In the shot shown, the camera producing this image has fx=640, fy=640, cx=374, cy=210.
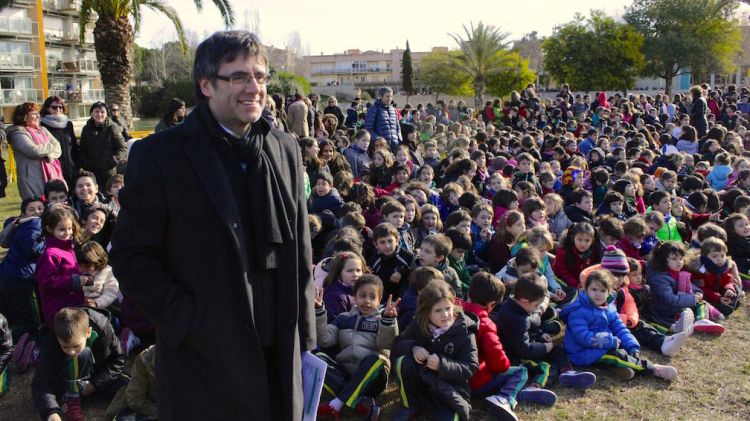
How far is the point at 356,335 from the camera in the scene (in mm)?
4605

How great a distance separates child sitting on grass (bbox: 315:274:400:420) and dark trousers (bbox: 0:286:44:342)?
94.6 inches

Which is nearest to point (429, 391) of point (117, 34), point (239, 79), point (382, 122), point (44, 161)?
point (239, 79)

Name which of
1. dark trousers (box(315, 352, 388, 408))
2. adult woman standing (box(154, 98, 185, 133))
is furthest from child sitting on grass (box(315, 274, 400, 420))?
adult woman standing (box(154, 98, 185, 133))

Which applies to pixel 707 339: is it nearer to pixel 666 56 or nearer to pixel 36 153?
Result: pixel 36 153

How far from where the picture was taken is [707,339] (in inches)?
217

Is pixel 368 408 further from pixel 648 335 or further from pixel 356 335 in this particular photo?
pixel 648 335

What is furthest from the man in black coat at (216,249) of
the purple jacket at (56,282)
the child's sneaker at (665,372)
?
the child's sneaker at (665,372)

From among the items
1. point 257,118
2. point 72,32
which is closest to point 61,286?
point 257,118

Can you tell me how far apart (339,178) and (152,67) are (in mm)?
50011

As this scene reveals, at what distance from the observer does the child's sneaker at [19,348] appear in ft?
16.1

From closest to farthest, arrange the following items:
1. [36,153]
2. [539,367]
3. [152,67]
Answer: [539,367]
[36,153]
[152,67]

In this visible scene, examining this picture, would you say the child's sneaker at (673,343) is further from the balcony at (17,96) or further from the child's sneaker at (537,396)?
the balcony at (17,96)

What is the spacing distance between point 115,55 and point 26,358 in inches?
452

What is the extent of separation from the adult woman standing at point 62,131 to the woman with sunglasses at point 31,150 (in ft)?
1.19
